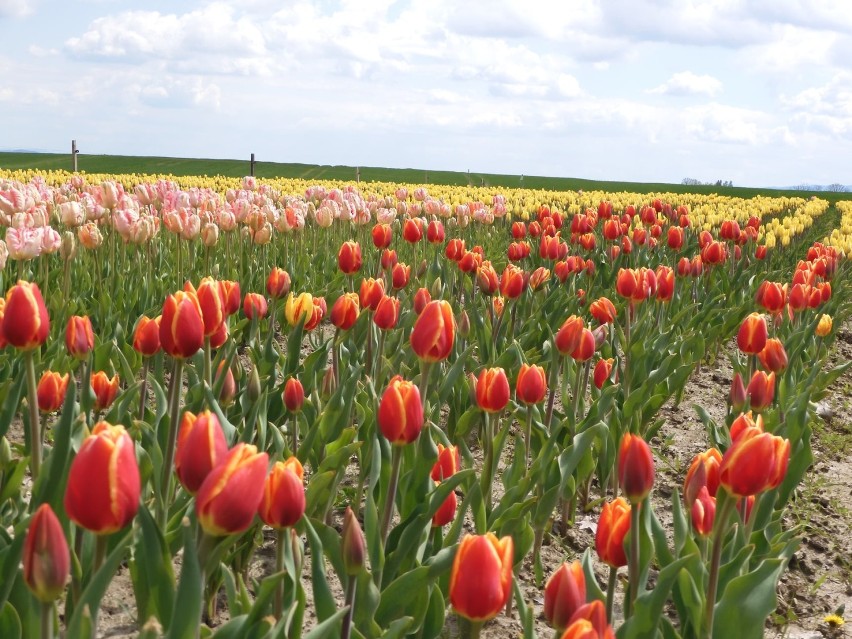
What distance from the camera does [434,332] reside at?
2.77 meters

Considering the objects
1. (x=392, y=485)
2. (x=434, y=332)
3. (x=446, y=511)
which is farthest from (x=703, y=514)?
(x=434, y=332)

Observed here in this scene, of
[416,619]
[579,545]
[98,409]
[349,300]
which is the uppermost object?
[349,300]

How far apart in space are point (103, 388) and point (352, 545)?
5.51 ft

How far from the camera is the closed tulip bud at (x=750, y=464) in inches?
76.4

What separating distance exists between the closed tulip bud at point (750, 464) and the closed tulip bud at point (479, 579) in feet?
2.24

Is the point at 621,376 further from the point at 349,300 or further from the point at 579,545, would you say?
the point at 349,300

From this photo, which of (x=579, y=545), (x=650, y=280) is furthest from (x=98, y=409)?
(x=650, y=280)

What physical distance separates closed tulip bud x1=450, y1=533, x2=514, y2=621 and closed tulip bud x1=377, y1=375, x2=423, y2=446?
0.71 meters

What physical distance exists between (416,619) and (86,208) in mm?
5764

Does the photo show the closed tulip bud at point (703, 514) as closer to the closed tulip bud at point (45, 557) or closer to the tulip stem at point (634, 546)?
the tulip stem at point (634, 546)

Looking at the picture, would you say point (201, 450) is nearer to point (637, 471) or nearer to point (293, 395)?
point (637, 471)

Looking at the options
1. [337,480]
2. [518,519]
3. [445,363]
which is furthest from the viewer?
[445,363]

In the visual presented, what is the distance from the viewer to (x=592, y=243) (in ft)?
28.2

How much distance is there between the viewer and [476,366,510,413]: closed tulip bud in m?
2.79
